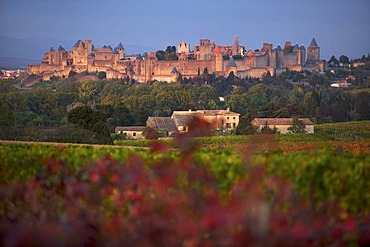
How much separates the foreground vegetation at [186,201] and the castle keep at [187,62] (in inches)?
2878

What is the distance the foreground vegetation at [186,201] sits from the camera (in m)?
4.84

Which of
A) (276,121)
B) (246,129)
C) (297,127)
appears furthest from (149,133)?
(276,121)

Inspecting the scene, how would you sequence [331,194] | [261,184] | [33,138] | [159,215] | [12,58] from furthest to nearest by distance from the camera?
[12,58], [33,138], [331,194], [261,184], [159,215]

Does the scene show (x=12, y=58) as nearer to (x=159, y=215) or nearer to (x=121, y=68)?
(x=121, y=68)

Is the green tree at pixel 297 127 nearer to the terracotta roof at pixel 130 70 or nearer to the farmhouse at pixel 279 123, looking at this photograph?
the farmhouse at pixel 279 123

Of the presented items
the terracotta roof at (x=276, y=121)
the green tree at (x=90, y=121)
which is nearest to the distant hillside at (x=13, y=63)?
the terracotta roof at (x=276, y=121)

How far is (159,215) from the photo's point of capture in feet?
17.3

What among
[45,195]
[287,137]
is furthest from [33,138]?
[45,195]

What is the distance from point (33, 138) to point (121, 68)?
2598 inches

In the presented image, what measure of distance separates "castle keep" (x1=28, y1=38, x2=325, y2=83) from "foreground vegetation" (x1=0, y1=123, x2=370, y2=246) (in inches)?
2878

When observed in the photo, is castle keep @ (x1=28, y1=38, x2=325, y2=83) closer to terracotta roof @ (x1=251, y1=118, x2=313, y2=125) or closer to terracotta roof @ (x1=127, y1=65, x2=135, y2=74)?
terracotta roof @ (x1=127, y1=65, x2=135, y2=74)

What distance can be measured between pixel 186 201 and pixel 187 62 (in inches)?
3062

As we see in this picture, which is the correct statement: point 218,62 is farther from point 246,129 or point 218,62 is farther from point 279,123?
point 246,129

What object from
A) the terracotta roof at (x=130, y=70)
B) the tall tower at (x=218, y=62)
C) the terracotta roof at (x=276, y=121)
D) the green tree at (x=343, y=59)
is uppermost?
the green tree at (x=343, y=59)
